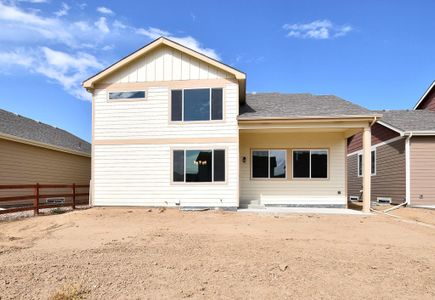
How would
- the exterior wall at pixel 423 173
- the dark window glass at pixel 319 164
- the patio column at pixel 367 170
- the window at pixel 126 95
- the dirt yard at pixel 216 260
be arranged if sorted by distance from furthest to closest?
the exterior wall at pixel 423 173
the dark window glass at pixel 319 164
the window at pixel 126 95
the patio column at pixel 367 170
the dirt yard at pixel 216 260

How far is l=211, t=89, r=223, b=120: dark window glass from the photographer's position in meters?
13.2

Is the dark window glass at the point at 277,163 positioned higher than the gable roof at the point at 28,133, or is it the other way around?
the gable roof at the point at 28,133

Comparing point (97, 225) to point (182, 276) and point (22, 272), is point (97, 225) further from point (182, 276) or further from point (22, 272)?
point (182, 276)

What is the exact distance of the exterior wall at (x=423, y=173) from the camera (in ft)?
48.0

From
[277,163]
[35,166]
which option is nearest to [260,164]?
[277,163]

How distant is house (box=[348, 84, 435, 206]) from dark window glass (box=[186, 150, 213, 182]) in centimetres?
898

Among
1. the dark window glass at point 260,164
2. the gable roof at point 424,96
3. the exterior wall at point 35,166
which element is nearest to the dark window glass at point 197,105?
the dark window glass at point 260,164

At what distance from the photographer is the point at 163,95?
13492 mm

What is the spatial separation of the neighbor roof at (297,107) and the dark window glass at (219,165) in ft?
5.42

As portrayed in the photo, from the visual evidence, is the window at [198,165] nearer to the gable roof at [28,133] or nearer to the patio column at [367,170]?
the patio column at [367,170]

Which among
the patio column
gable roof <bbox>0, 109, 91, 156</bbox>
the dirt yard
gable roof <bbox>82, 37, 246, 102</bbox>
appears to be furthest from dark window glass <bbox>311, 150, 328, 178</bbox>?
gable roof <bbox>0, 109, 91, 156</bbox>

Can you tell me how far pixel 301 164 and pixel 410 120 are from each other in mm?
6692

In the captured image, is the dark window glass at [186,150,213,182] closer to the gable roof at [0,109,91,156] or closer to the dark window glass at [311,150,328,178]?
the dark window glass at [311,150,328,178]

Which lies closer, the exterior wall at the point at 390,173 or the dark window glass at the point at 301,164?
the dark window glass at the point at 301,164
